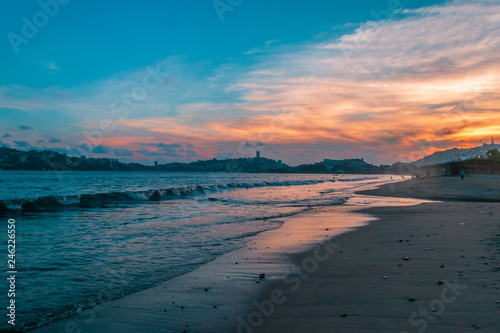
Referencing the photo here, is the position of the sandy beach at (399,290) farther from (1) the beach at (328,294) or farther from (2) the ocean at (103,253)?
(2) the ocean at (103,253)

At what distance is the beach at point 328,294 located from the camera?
159 inches

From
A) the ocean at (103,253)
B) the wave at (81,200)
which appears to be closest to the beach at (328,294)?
the ocean at (103,253)

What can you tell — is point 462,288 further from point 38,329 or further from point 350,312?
point 38,329

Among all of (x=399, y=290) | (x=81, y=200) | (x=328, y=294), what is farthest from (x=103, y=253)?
(x=81, y=200)

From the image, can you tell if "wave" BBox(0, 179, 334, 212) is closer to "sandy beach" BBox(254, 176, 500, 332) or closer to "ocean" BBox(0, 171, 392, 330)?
"ocean" BBox(0, 171, 392, 330)

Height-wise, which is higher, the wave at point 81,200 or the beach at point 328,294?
the beach at point 328,294

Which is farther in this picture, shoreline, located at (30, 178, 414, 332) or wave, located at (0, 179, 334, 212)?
wave, located at (0, 179, 334, 212)

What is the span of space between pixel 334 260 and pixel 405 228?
5.34 metres

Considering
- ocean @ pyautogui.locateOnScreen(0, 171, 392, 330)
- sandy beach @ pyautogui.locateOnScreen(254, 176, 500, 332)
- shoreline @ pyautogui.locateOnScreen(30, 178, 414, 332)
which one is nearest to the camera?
sandy beach @ pyautogui.locateOnScreen(254, 176, 500, 332)

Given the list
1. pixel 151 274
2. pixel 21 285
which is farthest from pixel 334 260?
pixel 21 285

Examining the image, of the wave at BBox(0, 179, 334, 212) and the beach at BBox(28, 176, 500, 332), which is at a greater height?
the beach at BBox(28, 176, 500, 332)

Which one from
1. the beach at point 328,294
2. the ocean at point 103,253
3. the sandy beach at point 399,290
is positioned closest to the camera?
the sandy beach at point 399,290

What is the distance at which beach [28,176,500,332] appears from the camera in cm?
404

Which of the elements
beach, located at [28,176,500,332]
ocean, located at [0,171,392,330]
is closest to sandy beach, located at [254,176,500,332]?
beach, located at [28,176,500,332]
